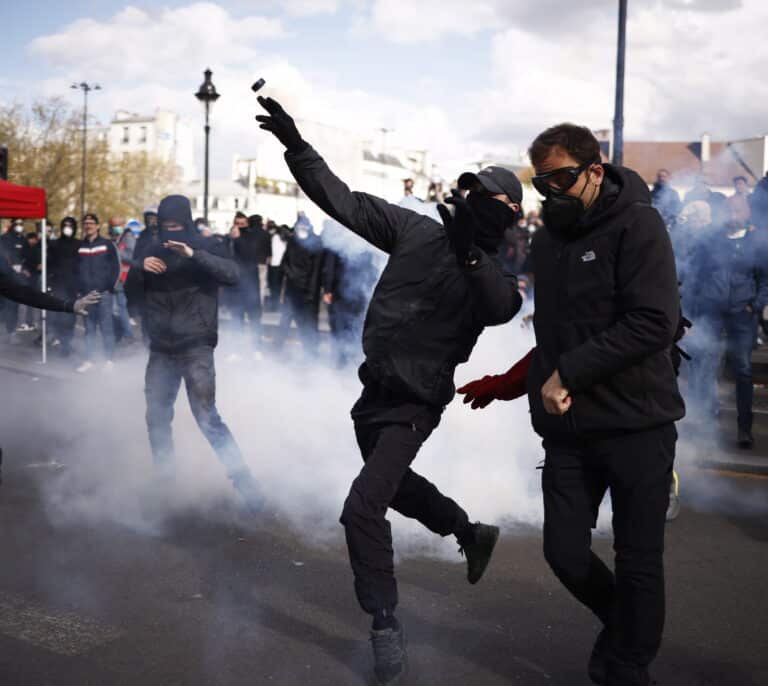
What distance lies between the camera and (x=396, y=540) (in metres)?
5.11

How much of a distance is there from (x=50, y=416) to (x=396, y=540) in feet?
16.4

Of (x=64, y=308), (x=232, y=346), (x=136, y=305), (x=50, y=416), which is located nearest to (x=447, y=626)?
(x=64, y=308)

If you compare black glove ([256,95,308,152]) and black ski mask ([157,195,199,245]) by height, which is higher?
black glove ([256,95,308,152])

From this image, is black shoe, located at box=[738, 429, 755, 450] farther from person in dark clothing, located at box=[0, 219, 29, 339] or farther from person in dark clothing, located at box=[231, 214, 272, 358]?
person in dark clothing, located at box=[0, 219, 29, 339]

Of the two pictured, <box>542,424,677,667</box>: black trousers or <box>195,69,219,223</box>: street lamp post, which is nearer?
<box>542,424,677,667</box>: black trousers

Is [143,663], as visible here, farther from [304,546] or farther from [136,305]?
[136,305]

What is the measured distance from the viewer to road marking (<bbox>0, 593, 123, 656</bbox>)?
147 inches

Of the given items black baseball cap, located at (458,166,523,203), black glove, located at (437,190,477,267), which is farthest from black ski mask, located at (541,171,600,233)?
black baseball cap, located at (458,166,523,203)

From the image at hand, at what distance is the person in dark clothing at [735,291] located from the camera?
25.8 ft

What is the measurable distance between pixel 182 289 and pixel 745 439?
14.7 feet

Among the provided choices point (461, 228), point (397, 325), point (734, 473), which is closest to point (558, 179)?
point (461, 228)

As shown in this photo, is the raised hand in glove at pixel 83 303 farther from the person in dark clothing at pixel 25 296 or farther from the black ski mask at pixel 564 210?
the black ski mask at pixel 564 210

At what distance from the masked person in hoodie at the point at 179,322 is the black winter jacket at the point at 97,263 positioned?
6.90 metres

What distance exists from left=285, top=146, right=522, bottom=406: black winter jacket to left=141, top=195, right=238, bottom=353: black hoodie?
232 cm
